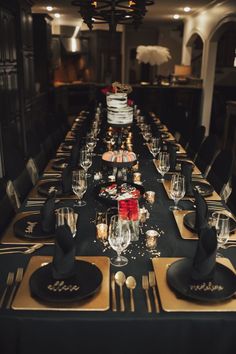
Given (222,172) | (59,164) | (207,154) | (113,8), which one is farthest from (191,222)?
(113,8)

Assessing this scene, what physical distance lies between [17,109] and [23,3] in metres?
1.84

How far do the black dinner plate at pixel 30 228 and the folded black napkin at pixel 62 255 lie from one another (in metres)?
0.40

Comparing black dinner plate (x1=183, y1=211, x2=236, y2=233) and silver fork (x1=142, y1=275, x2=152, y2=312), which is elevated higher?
black dinner plate (x1=183, y1=211, x2=236, y2=233)

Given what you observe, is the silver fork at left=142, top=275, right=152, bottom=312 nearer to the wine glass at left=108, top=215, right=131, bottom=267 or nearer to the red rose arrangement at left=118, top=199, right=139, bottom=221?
the wine glass at left=108, top=215, right=131, bottom=267

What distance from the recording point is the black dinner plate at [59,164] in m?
2.94

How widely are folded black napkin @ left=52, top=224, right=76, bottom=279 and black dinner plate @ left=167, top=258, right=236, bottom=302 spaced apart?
14.8 inches

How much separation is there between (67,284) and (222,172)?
1.86 m

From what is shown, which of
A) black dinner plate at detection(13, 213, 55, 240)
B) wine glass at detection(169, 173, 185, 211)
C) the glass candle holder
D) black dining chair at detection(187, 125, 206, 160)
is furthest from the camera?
black dining chair at detection(187, 125, 206, 160)

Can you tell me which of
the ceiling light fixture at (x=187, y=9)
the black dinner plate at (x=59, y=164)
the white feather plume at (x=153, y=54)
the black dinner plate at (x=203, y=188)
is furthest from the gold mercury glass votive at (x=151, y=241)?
the white feather plume at (x=153, y=54)

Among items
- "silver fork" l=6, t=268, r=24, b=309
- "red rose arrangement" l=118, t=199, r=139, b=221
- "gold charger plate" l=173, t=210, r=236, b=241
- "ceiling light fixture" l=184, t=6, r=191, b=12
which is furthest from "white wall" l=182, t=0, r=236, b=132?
"silver fork" l=6, t=268, r=24, b=309

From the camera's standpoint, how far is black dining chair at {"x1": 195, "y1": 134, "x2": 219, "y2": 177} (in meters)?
3.37

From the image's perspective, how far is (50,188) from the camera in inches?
94.7

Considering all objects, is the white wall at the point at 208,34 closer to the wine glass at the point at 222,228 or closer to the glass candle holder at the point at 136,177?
the glass candle holder at the point at 136,177

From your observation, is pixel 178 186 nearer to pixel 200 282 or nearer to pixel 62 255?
pixel 200 282
